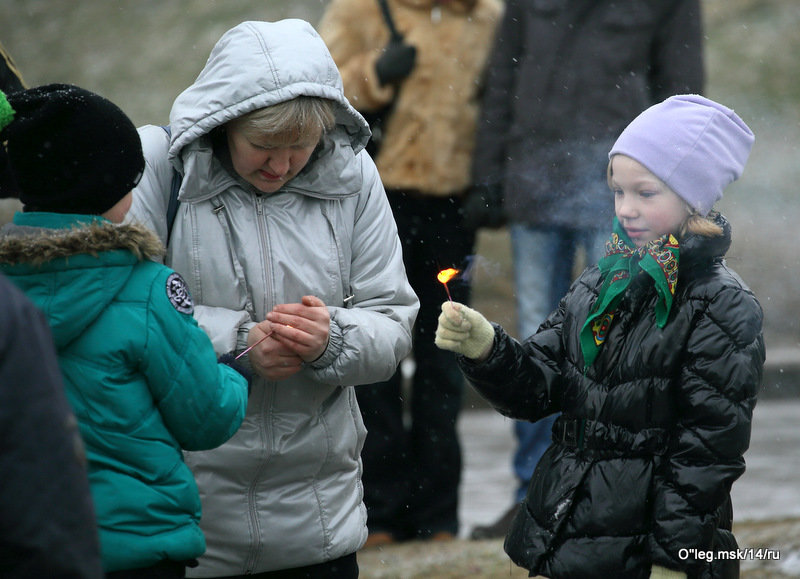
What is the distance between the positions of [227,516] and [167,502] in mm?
A: 516

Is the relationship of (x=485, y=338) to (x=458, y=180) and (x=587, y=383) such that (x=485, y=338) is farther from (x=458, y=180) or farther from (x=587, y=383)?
(x=458, y=180)

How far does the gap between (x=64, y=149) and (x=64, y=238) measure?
0.20m

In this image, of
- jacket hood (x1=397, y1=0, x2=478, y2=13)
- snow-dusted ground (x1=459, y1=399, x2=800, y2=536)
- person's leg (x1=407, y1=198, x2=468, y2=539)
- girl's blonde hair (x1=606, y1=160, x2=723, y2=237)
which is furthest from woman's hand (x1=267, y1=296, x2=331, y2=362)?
snow-dusted ground (x1=459, y1=399, x2=800, y2=536)

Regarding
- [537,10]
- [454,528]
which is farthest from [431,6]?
[454,528]

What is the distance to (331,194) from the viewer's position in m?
3.19

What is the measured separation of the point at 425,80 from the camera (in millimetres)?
5125

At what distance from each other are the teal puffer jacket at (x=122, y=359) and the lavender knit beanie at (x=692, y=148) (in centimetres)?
126

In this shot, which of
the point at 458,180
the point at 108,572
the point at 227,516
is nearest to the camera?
the point at 108,572

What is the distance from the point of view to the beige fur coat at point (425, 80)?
16.6 feet

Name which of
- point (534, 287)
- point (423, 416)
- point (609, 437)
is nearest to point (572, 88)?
point (534, 287)

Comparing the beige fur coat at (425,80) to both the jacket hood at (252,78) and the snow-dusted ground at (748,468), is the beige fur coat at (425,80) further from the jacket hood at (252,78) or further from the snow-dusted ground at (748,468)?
the jacket hood at (252,78)

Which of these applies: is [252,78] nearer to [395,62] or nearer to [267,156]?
[267,156]

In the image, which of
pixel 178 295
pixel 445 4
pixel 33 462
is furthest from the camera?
pixel 445 4

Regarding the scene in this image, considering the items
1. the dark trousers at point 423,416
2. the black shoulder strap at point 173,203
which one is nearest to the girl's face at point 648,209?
the black shoulder strap at point 173,203
